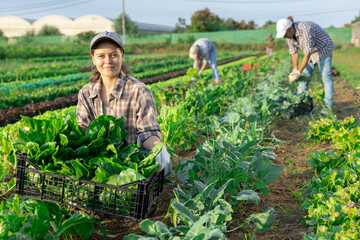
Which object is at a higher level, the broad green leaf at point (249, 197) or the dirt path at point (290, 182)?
the broad green leaf at point (249, 197)

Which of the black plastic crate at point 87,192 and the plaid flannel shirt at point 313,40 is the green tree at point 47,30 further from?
the black plastic crate at point 87,192

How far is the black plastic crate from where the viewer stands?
6.04 feet

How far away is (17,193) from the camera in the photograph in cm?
202

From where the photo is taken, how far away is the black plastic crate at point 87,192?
72.5 inches

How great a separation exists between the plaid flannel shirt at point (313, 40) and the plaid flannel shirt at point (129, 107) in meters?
3.91

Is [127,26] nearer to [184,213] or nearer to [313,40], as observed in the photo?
[313,40]

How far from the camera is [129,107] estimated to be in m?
2.63

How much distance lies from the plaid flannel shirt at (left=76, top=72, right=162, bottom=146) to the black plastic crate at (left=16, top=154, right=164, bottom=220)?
584mm

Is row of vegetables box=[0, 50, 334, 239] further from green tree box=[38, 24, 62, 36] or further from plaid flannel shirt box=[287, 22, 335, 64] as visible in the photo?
green tree box=[38, 24, 62, 36]

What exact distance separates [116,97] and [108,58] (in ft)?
0.97

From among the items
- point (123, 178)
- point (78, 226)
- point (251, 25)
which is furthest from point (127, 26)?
point (123, 178)

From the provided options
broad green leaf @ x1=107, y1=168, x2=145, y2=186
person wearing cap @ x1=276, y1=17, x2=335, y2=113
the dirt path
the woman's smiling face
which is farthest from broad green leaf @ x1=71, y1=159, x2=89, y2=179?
person wearing cap @ x1=276, y1=17, x2=335, y2=113

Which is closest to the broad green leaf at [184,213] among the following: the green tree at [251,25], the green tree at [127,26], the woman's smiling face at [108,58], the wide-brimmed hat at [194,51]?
the woman's smiling face at [108,58]

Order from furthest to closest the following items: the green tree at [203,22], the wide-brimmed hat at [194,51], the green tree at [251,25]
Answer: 1. the green tree at [251,25]
2. the green tree at [203,22]
3. the wide-brimmed hat at [194,51]
